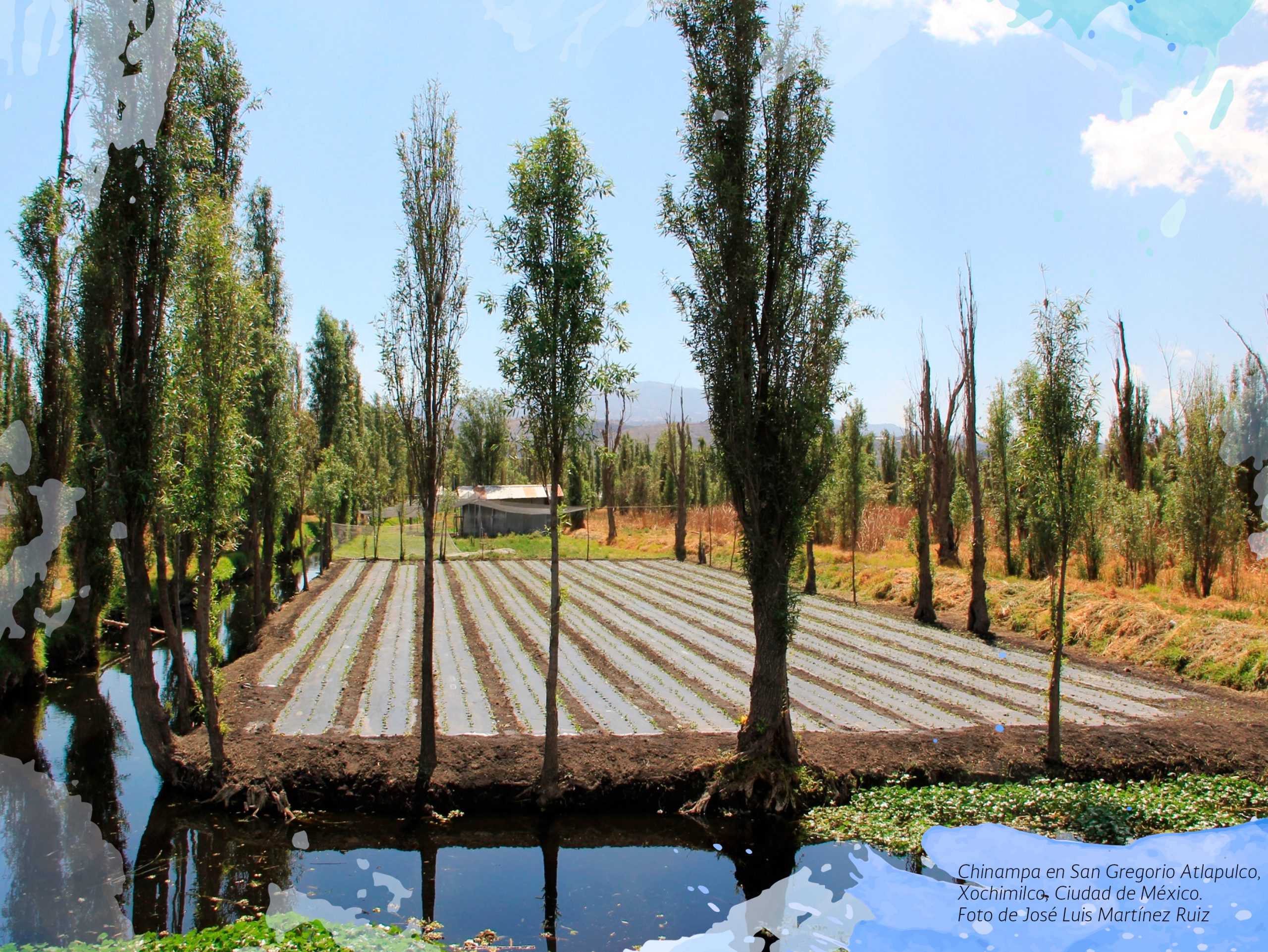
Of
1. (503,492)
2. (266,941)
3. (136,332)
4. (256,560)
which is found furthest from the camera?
(503,492)

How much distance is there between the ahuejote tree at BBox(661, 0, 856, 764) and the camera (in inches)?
342

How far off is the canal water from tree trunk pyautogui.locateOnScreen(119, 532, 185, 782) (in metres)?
0.46

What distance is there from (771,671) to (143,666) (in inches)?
293

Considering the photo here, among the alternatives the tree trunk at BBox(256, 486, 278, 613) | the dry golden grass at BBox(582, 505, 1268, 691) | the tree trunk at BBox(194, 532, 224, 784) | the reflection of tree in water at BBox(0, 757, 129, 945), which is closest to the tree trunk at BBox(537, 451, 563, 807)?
the dry golden grass at BBox(582, 505, 1268, 691)

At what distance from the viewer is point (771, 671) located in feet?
28.7

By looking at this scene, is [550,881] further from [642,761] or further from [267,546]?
Answer: [267,546]

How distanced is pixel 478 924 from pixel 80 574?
13.5 metres

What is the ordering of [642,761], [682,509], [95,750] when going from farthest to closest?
[682,509] < [95,750] < [642,761]

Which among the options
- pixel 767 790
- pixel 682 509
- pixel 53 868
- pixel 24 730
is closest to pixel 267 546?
pixel 24 730

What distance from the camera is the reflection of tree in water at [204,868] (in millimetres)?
6637

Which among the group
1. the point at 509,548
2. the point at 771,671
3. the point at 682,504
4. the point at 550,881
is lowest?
the point at 550,881

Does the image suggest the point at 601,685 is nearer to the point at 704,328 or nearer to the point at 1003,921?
the point at 704,328

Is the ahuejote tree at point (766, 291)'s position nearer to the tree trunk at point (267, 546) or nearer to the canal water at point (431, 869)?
the canal water at point (431, 869)

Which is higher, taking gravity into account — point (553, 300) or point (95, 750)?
point (553, 300)
